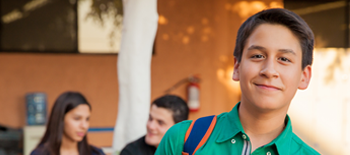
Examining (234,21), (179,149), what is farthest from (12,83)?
(179,149)

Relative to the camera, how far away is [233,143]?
1.54 m

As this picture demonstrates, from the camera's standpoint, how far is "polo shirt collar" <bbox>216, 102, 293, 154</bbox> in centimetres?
151

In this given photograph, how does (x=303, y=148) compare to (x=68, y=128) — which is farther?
(x=68, y=128)

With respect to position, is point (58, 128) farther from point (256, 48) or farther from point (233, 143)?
point (256, 48)

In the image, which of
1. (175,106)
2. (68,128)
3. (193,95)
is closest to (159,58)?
(193,95)

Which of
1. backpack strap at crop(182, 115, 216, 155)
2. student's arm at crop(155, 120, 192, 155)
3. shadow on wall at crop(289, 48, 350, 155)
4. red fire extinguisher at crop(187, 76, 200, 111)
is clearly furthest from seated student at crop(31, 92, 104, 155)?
shadow on wall at crop(289, 48, 350, 155)

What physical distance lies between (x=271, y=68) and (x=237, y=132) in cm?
30

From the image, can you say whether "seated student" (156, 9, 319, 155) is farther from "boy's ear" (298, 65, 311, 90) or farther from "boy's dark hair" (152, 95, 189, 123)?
"boy's dark hair" (152, 95, 189, 123)

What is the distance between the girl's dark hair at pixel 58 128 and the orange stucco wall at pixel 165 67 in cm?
285

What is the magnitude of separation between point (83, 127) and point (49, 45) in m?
3.26

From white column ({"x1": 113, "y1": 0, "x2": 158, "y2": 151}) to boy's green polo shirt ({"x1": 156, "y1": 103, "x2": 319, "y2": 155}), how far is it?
234cm

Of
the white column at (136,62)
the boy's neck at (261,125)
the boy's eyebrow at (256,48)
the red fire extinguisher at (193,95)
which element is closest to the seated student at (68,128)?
the white column at (136,62)

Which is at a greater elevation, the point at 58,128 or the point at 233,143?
the point at 233,143

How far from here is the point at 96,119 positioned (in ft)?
22.7
